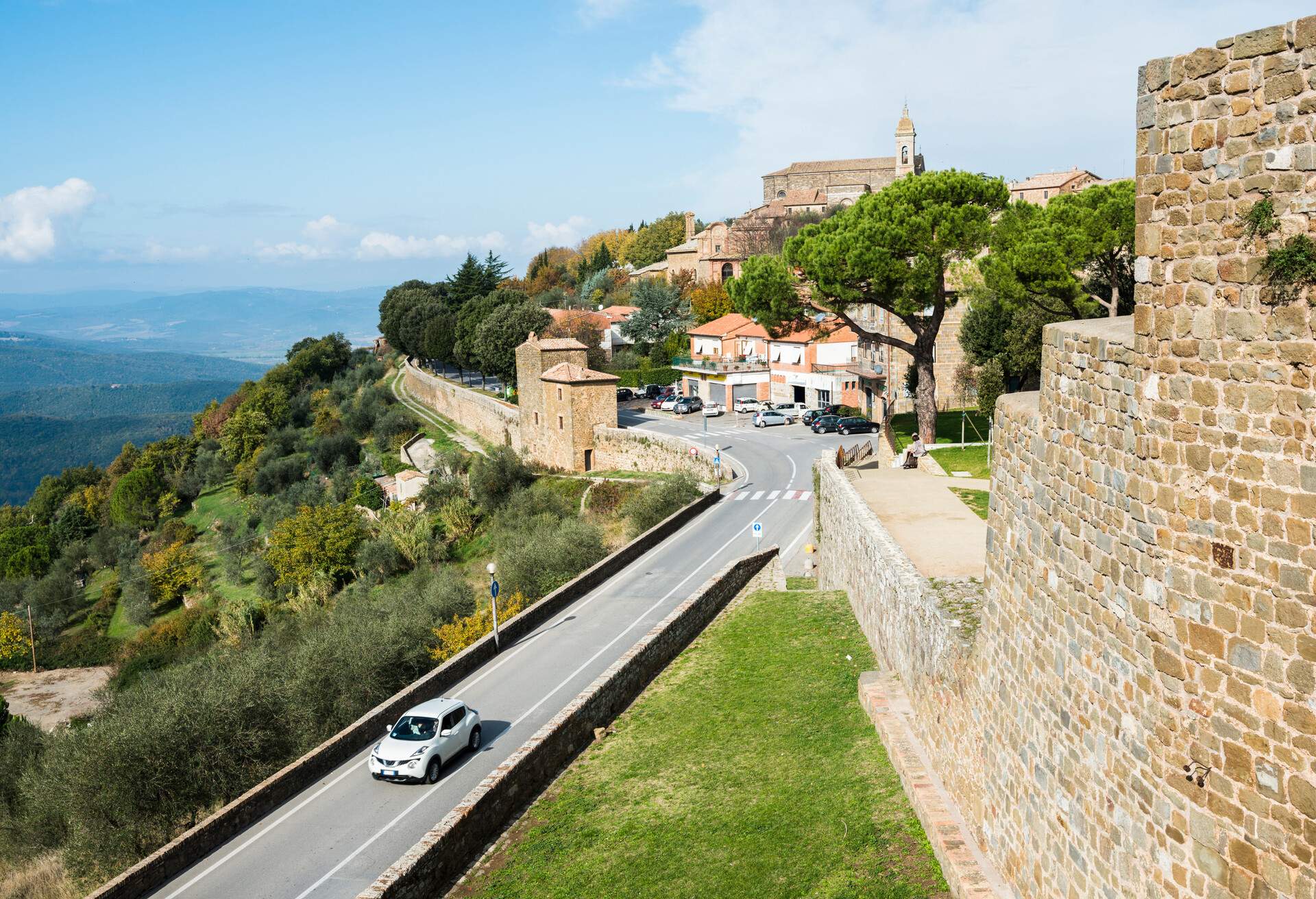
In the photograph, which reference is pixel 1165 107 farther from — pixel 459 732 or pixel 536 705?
pixel 536 705

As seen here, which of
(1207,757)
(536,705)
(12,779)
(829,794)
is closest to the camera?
(1207,757)

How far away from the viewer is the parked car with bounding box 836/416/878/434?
40.8 meters

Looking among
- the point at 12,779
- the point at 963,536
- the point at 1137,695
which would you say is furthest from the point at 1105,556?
the point at 12,779

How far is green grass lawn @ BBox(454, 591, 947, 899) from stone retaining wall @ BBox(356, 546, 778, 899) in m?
0.25

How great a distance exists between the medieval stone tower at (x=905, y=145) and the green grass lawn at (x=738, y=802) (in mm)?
90607

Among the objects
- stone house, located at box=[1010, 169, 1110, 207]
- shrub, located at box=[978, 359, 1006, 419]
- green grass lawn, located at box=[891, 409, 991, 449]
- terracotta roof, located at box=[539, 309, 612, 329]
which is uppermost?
stone house, located at box=[1010, 169, 1110, 207]

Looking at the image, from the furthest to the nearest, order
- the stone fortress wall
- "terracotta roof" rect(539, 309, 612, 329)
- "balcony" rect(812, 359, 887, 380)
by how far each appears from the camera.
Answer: "terracotta roof" rect(539, 309, 612, 329), "balcony" rect(812, 359, 887, 380), the stone fortress wall

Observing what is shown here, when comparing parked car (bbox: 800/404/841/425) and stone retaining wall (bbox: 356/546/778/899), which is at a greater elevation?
parked car (bbox: 800/404/841/425)

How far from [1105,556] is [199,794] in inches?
673

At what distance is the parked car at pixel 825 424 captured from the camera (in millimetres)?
42250

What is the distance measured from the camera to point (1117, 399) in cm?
497

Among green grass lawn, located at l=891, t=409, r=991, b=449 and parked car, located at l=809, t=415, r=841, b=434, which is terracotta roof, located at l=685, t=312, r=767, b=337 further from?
green grass lawn, located at l=891, t=409, r=991, b=449

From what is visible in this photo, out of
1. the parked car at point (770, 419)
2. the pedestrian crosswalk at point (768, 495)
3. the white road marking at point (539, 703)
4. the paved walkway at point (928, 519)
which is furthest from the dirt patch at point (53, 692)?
the parked car at point (770, 419)

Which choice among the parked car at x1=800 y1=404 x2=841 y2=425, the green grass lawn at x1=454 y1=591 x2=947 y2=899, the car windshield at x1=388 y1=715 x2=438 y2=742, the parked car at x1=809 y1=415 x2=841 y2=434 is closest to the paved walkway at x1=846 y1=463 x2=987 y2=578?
the green grass lawn at x1=454 y1=591 x2=947 y2=899
